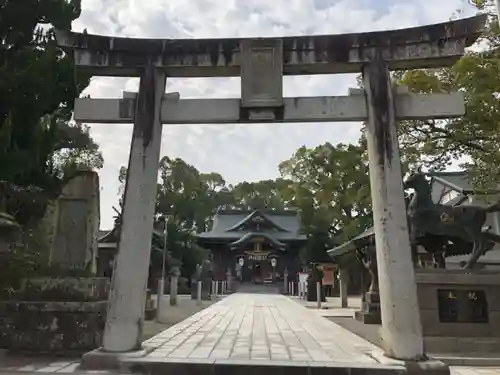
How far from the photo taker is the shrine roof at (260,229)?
4353 cm

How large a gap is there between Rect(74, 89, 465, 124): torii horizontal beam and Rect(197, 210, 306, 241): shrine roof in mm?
34301

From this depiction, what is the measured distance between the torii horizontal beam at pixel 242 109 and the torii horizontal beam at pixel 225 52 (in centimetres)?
61

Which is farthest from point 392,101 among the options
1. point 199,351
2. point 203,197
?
point 203,197

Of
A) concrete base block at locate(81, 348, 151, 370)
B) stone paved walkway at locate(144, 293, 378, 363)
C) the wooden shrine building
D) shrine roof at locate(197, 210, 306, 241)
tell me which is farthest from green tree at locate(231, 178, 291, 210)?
concrete base block at locate(81, 348, 151, 370)

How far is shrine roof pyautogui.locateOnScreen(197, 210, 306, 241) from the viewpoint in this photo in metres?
43.5

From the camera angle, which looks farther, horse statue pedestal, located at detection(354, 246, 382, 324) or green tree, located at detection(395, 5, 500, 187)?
horse statue pedestal, located at detection(354, 246, 382, 324)

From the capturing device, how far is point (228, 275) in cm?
4009

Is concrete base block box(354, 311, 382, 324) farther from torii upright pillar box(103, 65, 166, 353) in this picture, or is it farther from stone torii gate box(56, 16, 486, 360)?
torii upright pillar box(103, 65, 166, 353)

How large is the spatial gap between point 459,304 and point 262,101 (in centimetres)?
600

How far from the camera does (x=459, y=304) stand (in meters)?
9.08

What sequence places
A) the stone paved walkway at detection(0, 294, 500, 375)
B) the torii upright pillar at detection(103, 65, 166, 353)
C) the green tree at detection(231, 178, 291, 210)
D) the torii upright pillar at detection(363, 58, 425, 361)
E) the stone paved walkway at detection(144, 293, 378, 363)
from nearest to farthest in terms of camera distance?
the stone paved walkway at detection(0, 294, 500, 375)
the torii upright pillar at detection(363, 58, 425, 361)
the torii upright pillar at detection(103, 65, 166, 353)
the stone paved walkway at detection(144, 293, 378, 363)
the green tree at detection(231, 178, 291, 210)

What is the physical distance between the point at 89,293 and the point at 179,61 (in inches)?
180

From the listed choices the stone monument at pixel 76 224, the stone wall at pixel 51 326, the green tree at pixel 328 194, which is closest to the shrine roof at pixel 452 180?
the green tree at pixel 328 194

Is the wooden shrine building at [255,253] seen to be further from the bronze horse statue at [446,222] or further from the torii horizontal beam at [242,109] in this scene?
the torii horizontal beam at [242,109]
